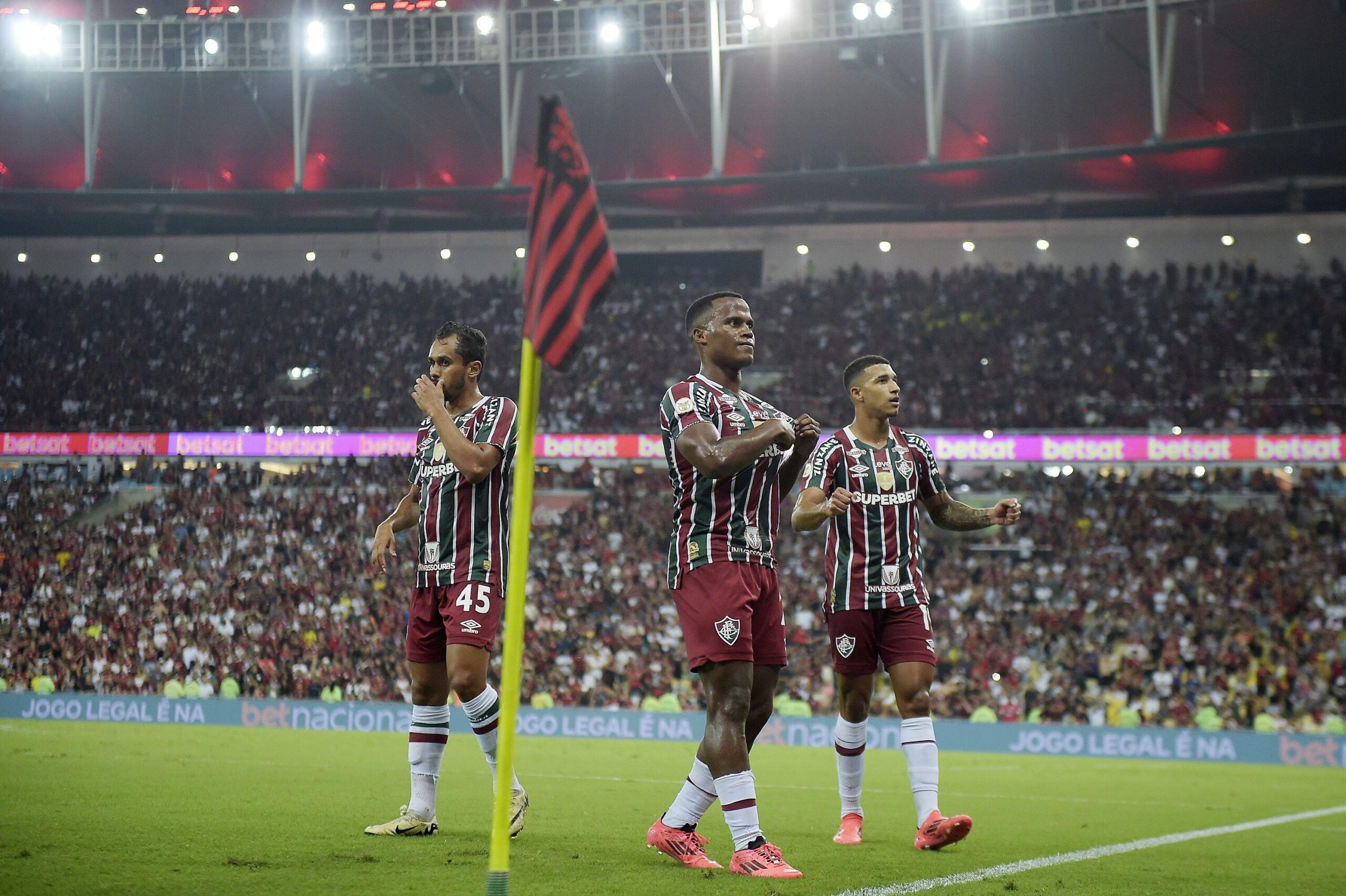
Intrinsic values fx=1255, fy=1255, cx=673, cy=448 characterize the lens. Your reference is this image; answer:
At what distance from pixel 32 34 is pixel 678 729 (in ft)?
81.1

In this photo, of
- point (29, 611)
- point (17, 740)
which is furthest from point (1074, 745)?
point (29, 611)

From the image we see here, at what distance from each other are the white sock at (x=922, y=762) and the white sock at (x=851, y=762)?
1.19ft

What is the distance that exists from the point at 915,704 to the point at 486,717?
88.4 inches

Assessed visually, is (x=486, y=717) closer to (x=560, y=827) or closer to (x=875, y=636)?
(x=560, y=827)

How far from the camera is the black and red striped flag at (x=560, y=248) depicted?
12.0ft

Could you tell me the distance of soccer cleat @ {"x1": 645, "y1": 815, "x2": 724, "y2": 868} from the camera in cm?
541

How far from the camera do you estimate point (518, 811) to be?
6.52 meters

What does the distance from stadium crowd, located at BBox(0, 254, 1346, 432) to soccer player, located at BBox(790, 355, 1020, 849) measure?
72.9 feet

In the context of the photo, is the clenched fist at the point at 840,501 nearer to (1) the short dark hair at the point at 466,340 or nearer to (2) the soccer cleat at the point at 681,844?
(2) the soccer cleat at the point at 681,844

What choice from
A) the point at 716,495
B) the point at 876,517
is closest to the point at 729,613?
the point at 716,495

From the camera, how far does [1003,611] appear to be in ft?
79.8

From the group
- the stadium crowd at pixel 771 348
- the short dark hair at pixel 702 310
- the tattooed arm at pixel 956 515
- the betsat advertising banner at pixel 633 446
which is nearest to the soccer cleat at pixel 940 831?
the tattooed arm at pixel 956 515

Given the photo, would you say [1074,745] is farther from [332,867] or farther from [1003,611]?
[332,867]

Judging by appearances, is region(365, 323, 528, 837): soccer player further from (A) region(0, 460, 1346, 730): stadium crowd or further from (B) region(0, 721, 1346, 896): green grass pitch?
(A) region(0, 460, 1346, 730): stadium crowd
